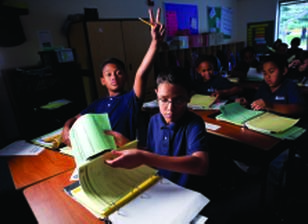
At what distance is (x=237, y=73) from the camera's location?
11.3ft

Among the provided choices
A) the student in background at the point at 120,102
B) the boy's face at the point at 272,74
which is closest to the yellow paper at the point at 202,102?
the boy's face at the point at 272,74

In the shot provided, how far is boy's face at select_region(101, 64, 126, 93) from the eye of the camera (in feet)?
5.17

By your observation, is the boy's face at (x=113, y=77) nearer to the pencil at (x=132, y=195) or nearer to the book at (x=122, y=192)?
the book at (x=122, y=192)

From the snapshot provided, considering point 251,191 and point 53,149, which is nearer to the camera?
point 53,149

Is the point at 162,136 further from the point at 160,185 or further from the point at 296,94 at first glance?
A: the point at 296,94

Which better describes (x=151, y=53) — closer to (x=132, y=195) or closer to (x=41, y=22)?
(x=132, y=195)

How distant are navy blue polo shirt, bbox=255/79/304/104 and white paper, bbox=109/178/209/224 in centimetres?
145

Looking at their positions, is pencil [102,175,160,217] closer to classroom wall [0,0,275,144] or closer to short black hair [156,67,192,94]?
short black hair [156,67,192,94]

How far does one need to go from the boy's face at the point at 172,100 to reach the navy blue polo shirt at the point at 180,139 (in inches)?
1.5

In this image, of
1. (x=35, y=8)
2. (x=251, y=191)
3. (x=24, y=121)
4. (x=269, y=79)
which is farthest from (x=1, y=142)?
(x=269, y=79)

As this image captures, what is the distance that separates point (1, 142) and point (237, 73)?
3355mm

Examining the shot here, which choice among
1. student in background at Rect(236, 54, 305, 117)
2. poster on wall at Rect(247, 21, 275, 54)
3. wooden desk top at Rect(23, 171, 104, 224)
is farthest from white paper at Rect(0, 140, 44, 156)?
poster on wall at Rect(247, 21, 275, 54)

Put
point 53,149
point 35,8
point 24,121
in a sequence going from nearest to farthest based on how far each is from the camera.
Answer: point 53,149 < point 24,121 < point 35,8

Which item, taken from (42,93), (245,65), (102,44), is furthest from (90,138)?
(245,65)
